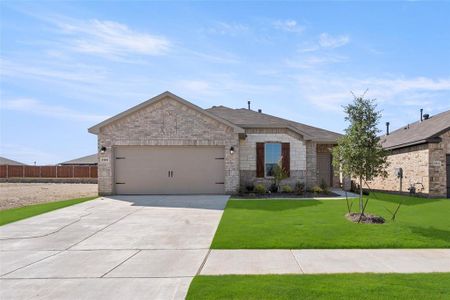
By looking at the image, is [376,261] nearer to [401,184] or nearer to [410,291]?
[410,291]

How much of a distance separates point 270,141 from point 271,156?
2.66ft

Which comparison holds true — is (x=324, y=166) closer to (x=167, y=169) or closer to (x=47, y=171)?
(x=167, y=169)

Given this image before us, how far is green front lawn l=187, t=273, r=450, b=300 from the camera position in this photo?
183 inches

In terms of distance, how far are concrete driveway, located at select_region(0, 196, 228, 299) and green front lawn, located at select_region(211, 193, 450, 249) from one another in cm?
81

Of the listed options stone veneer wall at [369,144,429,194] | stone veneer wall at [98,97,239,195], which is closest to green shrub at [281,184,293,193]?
stone veneer wall at [98,97,239,195]

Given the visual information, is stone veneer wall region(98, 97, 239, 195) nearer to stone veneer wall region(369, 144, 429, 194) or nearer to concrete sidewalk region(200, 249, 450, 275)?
stone veneer wall region(369, 144, 429, 194)

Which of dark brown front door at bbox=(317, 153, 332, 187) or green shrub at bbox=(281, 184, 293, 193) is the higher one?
dark brown front door at bbox=(317, 153, 332, 187)

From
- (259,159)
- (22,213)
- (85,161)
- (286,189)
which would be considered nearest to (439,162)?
(286,189)

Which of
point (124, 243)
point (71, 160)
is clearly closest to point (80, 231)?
point (124, 243)

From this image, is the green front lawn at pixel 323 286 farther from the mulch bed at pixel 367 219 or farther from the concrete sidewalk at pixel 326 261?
the mulch bed at pixel 367 219

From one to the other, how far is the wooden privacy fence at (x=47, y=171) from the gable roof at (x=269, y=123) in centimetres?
1941

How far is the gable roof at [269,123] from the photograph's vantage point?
18.2m

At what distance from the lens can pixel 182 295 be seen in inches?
189

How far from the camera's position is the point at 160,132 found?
16828 mm
